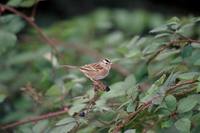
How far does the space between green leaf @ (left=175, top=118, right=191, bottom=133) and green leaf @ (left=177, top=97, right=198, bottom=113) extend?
2cm

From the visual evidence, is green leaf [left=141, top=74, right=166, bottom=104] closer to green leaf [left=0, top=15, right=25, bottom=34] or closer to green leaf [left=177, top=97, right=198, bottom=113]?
green leaf [left=177, top=97, right=198, bottom=113]

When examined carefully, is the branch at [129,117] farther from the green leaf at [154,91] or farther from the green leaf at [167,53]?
the green leaf at [167,53]

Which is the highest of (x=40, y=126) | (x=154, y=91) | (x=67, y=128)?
(x=154, y=91)

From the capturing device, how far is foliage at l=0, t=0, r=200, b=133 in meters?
1.41

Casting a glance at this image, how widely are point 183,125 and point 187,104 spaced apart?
56mm

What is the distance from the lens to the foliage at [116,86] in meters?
1.41

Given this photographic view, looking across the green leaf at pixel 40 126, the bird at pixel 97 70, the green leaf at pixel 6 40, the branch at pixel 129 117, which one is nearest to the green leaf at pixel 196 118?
the branch at pixel 129 117

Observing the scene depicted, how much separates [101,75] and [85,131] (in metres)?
0.18

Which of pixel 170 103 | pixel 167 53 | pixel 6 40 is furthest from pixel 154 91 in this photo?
pixel 6 40

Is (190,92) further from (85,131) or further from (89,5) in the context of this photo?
(89,5)

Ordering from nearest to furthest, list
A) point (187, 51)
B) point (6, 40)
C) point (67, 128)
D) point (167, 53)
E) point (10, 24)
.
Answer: point (67, 128) → point (187, 51) → point (167, 53) → point (6, 40) → point (10, 24)

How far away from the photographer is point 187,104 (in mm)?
1390

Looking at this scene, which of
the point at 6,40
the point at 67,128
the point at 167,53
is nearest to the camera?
the point at 67,128

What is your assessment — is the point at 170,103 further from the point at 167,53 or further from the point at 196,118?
the point at 167,53
